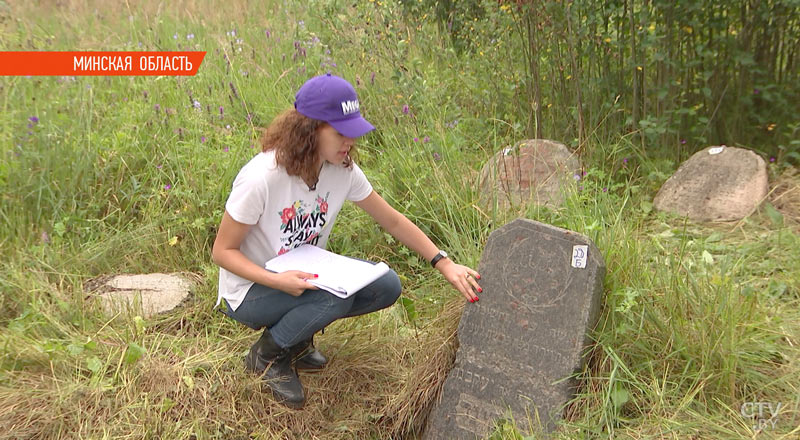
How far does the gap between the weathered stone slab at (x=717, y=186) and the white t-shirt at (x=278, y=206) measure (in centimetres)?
221

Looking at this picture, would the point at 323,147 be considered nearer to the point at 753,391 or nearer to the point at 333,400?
the point at 333,400

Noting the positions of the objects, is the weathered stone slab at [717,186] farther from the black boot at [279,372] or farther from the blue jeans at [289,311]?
the black boot at [279,372]

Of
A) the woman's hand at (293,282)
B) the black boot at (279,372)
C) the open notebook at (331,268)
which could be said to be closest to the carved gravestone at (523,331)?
Result: the open notebook at (331,268)

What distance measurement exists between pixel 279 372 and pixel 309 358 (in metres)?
0.23

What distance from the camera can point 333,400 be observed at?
300cm

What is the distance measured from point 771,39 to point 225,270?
3892mm

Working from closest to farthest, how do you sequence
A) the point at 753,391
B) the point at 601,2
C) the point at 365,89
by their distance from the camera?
the point at 753,391 → the point at 601,2 → the point at 365,89

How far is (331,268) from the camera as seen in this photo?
2.70 meters

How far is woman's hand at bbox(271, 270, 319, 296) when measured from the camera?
101 inches

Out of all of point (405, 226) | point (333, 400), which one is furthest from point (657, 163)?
point (333, 400)

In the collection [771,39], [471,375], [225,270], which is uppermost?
[771,39]

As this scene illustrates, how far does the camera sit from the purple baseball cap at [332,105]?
253 centimetres

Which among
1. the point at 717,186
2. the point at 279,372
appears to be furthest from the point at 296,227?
the point at 717,186
